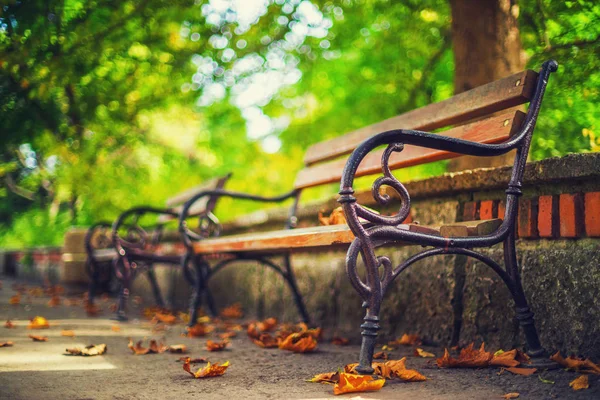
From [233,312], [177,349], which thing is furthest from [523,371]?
[233,312]

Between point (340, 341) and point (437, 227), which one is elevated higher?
point (437, 227)

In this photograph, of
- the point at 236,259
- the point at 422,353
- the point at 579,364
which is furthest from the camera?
the point at 236,259

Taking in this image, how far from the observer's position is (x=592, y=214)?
212 cm

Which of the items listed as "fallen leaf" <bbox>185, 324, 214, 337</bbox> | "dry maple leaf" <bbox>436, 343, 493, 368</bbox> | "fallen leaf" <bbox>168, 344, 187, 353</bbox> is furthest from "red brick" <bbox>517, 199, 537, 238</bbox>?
"fallen leaf" <bbox>185, 324, 214, 337</bbox>

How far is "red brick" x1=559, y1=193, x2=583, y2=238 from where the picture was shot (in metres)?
2.18

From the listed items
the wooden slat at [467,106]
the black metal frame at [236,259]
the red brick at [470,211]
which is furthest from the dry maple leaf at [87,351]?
the red brick at [470,211]

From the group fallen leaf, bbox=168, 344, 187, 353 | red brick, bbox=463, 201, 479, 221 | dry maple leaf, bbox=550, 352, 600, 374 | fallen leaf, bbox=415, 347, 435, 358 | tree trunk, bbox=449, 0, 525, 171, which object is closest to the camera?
dry maple leaf, bbox=550, 352, 600, 374

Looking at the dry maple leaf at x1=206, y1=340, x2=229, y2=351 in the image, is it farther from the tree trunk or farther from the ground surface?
the tree trunk

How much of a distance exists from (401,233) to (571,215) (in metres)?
0.67

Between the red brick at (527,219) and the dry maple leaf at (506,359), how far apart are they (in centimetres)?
47

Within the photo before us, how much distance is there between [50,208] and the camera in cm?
1226

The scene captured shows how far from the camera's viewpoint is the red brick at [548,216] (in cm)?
229

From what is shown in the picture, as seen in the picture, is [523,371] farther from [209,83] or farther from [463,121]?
[209,83]

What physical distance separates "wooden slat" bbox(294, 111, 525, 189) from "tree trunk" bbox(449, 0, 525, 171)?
0.92 metres
